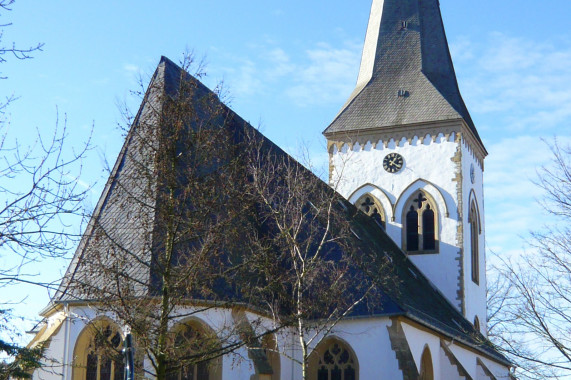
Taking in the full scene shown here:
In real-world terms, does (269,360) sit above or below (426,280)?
below

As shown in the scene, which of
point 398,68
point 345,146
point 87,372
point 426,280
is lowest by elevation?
point 87,372

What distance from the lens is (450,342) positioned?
23.5m

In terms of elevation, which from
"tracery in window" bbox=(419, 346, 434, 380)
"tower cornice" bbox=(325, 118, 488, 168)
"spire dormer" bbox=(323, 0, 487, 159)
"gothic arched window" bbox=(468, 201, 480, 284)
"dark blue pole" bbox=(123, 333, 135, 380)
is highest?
"spire dormer" bbox=(323, 0, 487, 159)

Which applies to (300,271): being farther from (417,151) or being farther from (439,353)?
(417,151)

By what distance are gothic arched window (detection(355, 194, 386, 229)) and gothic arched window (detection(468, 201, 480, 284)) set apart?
3.04 metres

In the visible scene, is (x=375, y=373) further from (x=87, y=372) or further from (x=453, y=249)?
(x=453, y=249)

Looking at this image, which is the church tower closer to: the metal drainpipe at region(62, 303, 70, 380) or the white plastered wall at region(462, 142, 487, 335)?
the white plastered wall at region(462, 142, 487, 335)

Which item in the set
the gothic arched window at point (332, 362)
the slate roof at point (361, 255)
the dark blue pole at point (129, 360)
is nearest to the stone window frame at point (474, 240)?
the slate roof at point (361, 255)

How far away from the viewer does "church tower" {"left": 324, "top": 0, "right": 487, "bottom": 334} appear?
29422 mm

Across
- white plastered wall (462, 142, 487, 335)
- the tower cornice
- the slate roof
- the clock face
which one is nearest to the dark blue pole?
the slate roof

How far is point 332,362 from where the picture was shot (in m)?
20.3

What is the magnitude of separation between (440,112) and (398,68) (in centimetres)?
271

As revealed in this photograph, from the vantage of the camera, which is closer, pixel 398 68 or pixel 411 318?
pixel 411 318

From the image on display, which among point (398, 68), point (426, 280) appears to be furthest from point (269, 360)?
point (398, 68)
